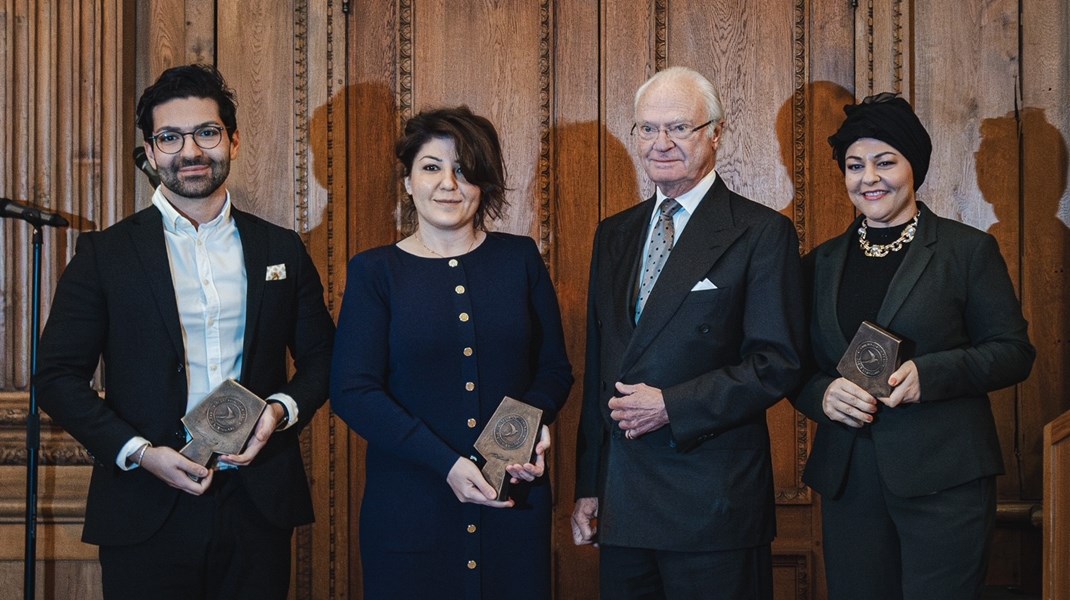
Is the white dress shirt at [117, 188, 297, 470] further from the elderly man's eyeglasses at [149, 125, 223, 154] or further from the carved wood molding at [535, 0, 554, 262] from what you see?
the carved wood molding at [535, 0, 554, 262]

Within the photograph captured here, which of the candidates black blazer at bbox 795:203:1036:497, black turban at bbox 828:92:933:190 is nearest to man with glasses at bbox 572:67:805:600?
black blazer at bbox 795:203:1036:497

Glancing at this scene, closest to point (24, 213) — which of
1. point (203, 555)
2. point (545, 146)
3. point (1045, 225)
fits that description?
point (203, 555)

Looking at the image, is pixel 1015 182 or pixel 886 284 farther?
pixel 1015 182

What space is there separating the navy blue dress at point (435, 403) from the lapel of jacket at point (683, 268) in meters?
0.29

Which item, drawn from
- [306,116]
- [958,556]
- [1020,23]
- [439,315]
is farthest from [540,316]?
[1020,23]

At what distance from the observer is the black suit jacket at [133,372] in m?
2.60

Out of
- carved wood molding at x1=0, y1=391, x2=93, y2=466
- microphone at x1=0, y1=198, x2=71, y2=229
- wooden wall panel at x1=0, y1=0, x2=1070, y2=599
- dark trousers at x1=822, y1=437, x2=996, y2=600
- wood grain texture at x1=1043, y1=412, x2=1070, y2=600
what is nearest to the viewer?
dark trousers at x1=822, y1=437, x2=996, y2=600

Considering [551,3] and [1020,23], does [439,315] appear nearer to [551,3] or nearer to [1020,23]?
[551,3]

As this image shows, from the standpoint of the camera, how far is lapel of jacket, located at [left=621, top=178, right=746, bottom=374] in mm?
2652

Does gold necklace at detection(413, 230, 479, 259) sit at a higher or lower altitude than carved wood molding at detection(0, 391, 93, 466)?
higher

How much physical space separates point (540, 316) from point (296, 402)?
0.68 metres

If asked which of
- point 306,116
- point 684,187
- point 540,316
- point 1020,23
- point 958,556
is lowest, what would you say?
point 958,556

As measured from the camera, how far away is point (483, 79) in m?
4.02

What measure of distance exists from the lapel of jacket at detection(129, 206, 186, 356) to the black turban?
1.82 metres
